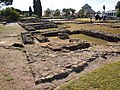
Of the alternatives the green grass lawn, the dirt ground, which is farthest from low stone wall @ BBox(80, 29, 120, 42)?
the green grass lawn

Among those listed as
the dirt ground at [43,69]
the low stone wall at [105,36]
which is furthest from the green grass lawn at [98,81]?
the low stone wall at [105,36]

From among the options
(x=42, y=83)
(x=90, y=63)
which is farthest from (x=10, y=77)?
(x=90, y=63)

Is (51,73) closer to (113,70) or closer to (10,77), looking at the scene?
(10,77)

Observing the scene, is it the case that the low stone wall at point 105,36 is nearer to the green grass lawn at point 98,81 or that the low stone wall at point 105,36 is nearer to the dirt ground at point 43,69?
the dirt ground at point 43,69

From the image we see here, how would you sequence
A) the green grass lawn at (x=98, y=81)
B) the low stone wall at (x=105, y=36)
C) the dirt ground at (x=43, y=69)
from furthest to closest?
the low stone wall at (x=105, y=36) < the dirt ground at (x=43, y=69) < the green grass lawn at (x=98, y=81)

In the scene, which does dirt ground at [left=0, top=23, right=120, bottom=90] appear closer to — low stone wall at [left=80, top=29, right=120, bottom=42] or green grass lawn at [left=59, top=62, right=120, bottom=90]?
green grass lawn at [left=59, top=62, right=120, bottom=90]

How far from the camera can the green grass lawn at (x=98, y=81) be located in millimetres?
5907

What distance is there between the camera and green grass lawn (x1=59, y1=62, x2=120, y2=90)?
19.4 feet

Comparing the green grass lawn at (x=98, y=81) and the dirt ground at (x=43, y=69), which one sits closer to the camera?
the green grass lawn at (x=98, y=81)

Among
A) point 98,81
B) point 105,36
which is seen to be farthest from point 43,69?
point 105,36

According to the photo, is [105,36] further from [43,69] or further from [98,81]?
[98,81]

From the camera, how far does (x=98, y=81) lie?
6.26 m

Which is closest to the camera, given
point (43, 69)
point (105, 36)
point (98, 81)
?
point (98, 81)

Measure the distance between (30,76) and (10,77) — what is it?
66 cm
